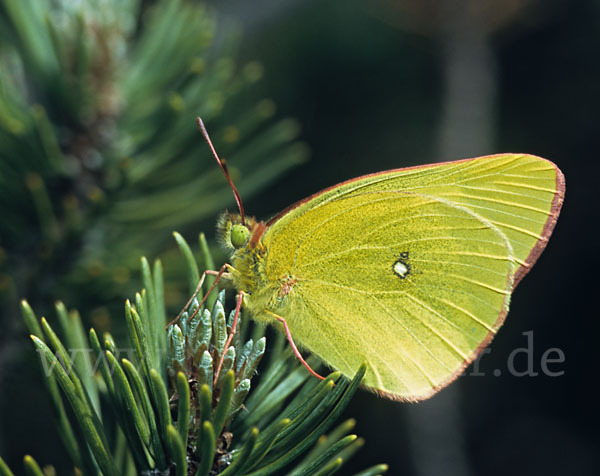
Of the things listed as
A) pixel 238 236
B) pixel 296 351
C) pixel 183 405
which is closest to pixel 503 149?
pixel 238 236

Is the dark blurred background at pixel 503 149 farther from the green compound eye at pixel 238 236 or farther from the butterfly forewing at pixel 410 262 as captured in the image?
the green compound eye at pixel 238 236

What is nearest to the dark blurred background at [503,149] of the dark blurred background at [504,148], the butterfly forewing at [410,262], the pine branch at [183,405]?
the dark blurred background at [504,148]

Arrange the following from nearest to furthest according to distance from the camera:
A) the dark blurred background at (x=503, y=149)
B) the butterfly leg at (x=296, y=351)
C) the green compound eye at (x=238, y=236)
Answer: the butterfly leg at (x=296, y=351) < the green compound eye at (x=238, y=236) < the dark blurred background at (x=503, y=149)

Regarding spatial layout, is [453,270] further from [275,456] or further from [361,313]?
[275,456]

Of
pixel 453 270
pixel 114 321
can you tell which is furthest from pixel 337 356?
pixel 114 321

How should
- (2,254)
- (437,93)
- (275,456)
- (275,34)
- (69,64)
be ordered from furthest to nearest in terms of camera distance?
1. (275,34)
2. (437,93)
3. (69,64)
4. (2,254)
5. (275,456)

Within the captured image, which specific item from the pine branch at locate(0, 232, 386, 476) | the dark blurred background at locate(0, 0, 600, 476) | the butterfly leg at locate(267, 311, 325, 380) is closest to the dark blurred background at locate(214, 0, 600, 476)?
the dark blurred background at locate(0, 0, 600, 476)
